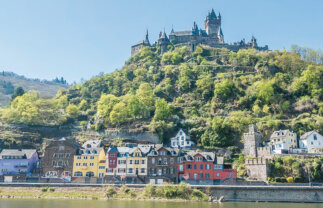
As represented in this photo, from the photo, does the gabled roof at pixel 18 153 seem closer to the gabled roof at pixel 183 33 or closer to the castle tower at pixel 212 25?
the gabled roof at pixel 183 33

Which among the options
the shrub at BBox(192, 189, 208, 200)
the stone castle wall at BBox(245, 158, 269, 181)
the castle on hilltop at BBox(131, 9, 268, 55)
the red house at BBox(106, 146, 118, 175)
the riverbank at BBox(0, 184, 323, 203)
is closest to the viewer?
the shrub at BBox(192, 189, 208, 200)

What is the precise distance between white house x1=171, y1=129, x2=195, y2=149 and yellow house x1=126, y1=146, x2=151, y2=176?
12.4 m

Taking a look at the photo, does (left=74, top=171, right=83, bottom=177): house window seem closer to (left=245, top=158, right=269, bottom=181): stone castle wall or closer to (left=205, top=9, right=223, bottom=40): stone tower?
(left=245, top=158, right=269, bottom=181): stone castle wall

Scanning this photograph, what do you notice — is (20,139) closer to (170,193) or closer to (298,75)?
(170,193)

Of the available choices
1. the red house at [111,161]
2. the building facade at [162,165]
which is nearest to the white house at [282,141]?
the building facade at [162,165]

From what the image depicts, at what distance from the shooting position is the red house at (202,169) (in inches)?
2100

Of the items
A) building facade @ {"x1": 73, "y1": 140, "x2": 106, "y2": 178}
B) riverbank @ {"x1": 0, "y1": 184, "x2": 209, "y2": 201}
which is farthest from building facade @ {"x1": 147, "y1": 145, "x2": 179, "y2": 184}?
building facade @ {"x1": 73, "y1": 140, "x2": 106, "y2": 178}

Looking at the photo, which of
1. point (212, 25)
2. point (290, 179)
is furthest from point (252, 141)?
point (212, 25)

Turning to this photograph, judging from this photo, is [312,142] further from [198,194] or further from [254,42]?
[254,42]

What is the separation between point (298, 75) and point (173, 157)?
5196 cm

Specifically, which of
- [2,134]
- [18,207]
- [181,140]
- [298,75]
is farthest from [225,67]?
[18,207]

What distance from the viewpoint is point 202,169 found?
54.3 meters

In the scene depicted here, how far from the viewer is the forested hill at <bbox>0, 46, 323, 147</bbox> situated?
69.7 meters

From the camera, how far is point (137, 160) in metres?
56.0
